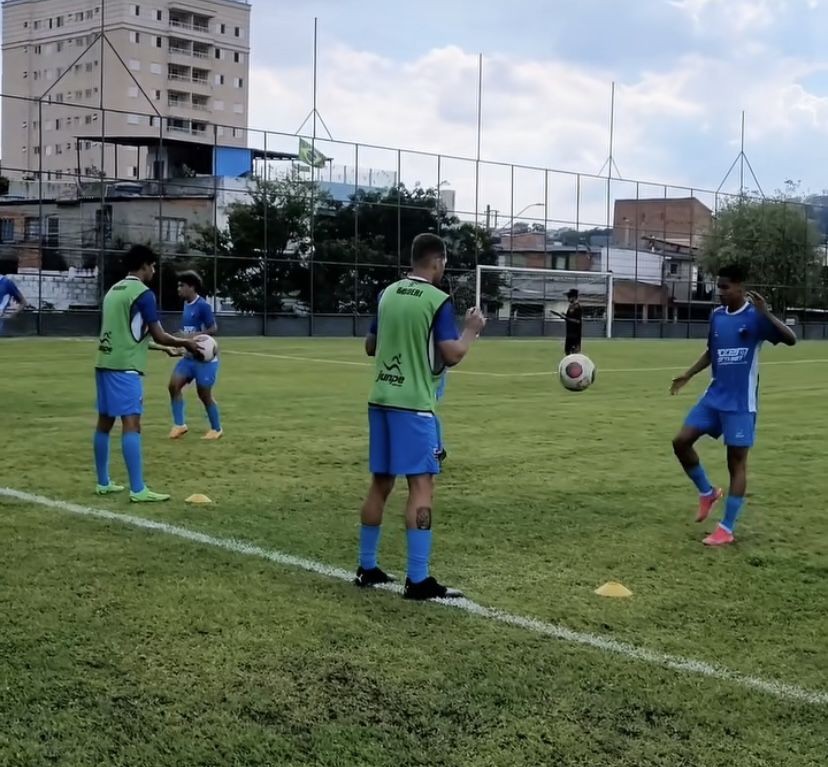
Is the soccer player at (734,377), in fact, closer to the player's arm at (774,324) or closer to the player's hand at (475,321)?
the player's arm at (774,324)

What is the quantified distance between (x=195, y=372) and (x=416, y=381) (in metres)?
6.88

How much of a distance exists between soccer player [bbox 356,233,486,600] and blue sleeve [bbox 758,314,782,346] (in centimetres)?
247

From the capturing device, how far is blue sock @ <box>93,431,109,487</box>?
8.28m

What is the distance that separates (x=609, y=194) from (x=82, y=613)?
49.6 m

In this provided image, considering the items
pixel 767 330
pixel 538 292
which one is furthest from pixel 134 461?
pixel 538 292

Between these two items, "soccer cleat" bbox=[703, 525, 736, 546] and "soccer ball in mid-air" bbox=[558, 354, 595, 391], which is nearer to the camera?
"soccer cleat" bbox=[703, 525, 736, 546]

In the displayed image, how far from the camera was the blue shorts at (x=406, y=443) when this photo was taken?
5.58 meters

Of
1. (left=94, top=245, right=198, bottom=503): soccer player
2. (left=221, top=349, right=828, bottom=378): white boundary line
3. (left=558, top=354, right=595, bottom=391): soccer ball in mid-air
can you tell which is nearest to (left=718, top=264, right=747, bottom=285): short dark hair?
(left=558, top=354, right=595, bottom=391): soccer ball in mid-air

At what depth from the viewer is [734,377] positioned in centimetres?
725

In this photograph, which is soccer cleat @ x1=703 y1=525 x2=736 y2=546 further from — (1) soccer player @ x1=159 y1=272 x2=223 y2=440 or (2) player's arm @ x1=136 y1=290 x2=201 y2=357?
(1) soccer player @ x1=159 y1=272 x2=223 y2=440

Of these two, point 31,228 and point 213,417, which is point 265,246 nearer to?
point 31,228

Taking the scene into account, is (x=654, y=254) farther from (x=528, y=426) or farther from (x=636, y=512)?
(x=636, y=512)

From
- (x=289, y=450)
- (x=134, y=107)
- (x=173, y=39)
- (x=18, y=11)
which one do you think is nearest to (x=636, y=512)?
(x=289, y=450)

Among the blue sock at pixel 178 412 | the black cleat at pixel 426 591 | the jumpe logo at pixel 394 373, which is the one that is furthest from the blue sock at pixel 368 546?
the blue sock at pixel 178 412
